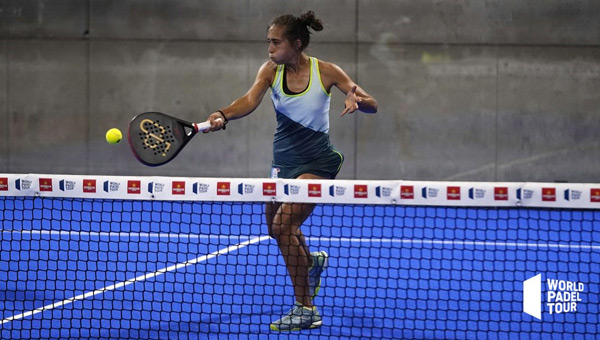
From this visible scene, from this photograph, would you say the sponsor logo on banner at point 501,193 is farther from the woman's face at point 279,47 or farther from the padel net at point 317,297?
the woman's face at point 279,47

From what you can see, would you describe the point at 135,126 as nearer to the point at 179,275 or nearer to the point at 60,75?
the point at 179,275

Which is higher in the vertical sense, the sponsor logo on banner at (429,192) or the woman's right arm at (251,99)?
the woman's right arm at (251,99)

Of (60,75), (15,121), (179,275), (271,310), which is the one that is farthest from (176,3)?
(271,310)

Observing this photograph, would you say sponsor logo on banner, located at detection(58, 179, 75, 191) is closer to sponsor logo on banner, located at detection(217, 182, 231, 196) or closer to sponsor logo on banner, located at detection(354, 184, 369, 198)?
sponsor logo on banner, located at detection(217, 182, 231, 196)

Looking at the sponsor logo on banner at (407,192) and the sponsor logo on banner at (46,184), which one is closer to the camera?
the sponsor logo on banner at (407,192)

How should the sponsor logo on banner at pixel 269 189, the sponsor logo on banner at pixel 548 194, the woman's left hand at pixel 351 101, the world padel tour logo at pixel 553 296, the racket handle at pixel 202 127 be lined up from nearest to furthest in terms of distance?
the sponsor logo on banner at pixel 548 194 < the sponsor logo on banner at pixel 269 189 < the racket handle at pixel 202 127 < the woman's left hand at pixel 351 101 < the world padel tour logo at pixel 553 296

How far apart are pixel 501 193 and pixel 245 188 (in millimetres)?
1207

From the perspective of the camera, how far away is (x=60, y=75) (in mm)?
10992

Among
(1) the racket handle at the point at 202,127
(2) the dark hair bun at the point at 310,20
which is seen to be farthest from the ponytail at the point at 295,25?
(1) the racket handle at the point at 202,127

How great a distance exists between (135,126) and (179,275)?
1979 mm

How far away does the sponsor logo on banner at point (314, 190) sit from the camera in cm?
381

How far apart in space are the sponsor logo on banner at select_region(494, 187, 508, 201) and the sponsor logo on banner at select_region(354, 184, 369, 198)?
595 mm

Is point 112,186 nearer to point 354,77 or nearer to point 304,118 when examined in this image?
point 304,118

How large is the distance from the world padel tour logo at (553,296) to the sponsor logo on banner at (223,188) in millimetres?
2077
